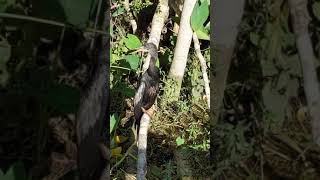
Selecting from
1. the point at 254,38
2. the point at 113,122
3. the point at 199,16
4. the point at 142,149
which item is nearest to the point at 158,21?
the point at 199,16

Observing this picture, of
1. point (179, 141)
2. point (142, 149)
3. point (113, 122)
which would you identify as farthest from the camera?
point (179, 141)

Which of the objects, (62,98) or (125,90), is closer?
(62,98)

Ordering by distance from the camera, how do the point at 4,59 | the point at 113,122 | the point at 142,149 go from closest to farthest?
the point at 4,59 → the point at 142,149 → the point at 113,122

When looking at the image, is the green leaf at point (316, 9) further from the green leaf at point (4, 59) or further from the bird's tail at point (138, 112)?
the bird's tail at point (138, 112)

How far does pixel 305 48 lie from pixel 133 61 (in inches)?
34.2

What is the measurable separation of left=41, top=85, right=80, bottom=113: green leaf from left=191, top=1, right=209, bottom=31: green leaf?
873 mm

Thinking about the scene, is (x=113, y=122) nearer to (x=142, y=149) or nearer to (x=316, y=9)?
(x=142, y=149)

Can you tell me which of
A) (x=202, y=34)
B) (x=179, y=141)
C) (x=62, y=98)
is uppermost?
(x=202, y=34)

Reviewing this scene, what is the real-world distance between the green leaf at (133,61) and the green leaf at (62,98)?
33.0 inches

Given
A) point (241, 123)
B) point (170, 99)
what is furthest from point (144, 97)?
point (241, 123)

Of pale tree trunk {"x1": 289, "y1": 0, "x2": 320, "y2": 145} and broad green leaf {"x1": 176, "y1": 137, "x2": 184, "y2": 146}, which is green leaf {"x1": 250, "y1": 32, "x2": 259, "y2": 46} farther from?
broad green leaf {"x1": 176, "y1": 137, "x2": 184, "y2": 146}

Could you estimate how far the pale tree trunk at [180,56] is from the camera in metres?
1.73

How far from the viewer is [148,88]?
162 cm

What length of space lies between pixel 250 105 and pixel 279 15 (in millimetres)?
137
